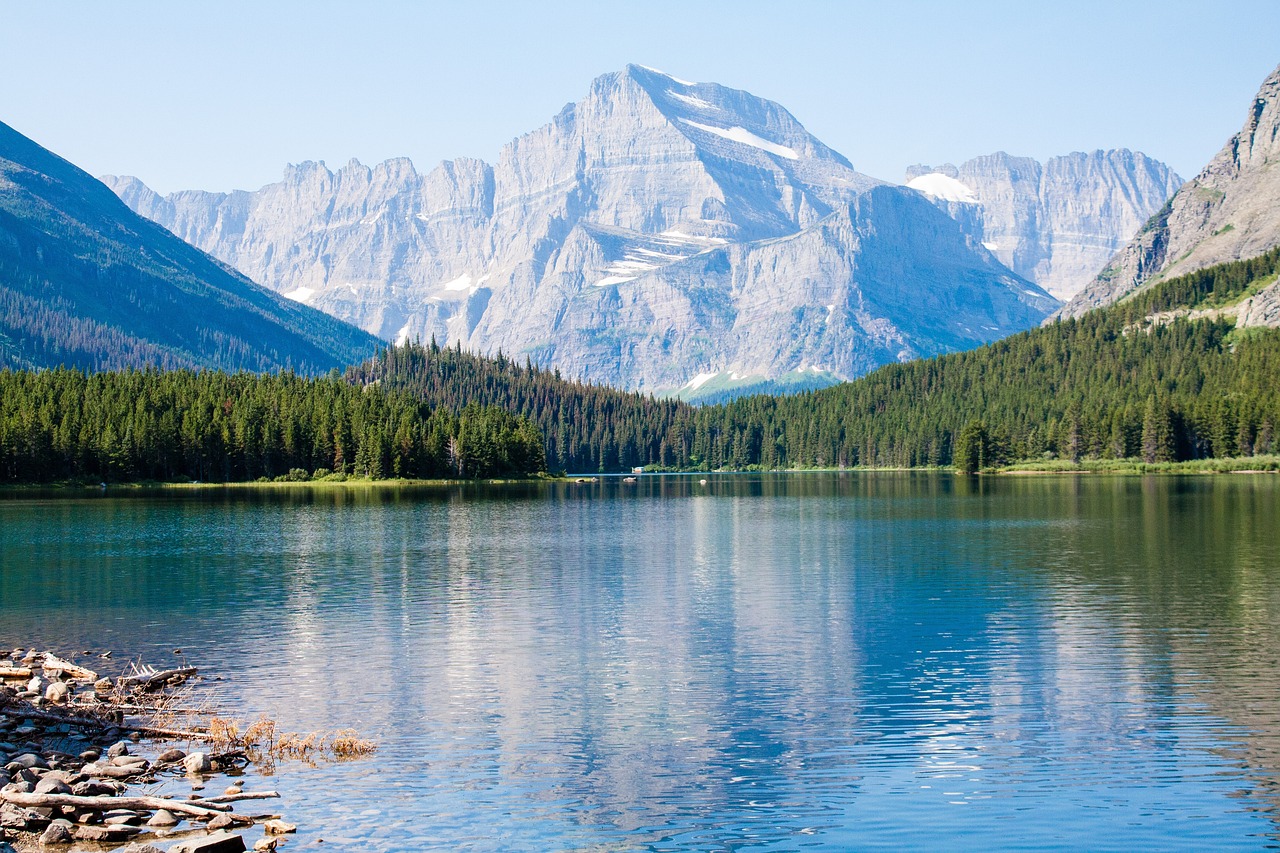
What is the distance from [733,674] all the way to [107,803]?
75.0ft

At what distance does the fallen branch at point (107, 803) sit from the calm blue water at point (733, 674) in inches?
87.5

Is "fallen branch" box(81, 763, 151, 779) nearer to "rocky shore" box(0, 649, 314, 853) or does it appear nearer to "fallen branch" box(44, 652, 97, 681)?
"rocky shore" box(0, 649, 314, 853)

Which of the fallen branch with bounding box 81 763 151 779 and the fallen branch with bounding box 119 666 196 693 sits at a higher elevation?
the fallen branch with bounding box 119 666 196 693

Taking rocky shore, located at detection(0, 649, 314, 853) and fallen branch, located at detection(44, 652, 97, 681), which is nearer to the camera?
rocky shore, located at detection(0, 649, 314, 853)

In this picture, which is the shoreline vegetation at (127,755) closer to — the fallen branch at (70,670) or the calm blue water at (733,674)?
the fallen branch at (70,670)

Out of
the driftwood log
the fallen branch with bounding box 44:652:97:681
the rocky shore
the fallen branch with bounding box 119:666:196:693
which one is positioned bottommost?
the driftwood log

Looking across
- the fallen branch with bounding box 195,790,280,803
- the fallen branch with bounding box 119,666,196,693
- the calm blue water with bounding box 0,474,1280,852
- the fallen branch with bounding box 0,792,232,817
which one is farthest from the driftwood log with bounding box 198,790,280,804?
the fallen branch with bounding box 119,666,196,693

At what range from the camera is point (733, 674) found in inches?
1703

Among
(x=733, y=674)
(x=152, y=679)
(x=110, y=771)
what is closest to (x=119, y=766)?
(x=110, y=771)

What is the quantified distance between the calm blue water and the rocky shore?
1686 millimetres

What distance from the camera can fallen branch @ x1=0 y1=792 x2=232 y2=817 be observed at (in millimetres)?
26156

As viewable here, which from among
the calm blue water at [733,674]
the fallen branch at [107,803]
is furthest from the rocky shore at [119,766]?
the calm blue water at [733,674]

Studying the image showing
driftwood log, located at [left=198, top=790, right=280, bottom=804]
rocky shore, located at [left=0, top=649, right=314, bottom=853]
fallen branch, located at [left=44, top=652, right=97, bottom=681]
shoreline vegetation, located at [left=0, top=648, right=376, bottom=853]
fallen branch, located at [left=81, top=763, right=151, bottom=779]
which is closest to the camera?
rocky shore, located at [left=0, top=649, right=314, bottom=853]

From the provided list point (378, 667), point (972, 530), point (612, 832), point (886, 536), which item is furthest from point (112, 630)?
point (972, 530)
